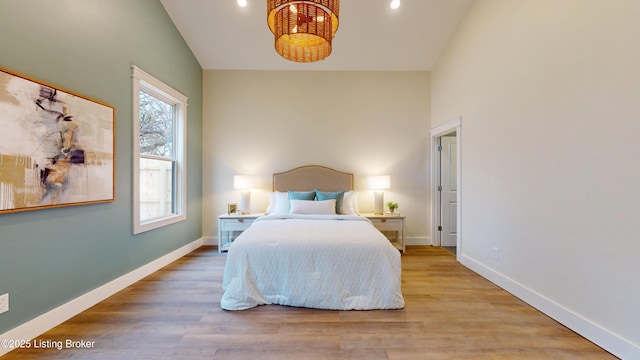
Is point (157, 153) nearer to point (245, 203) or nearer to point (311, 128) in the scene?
point (245, 203)

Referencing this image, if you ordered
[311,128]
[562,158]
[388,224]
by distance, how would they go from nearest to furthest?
[562,158] → [388,224] → [311,128]

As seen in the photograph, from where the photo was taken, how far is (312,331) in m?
1.99

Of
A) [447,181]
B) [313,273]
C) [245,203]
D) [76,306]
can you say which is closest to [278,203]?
[245,203]

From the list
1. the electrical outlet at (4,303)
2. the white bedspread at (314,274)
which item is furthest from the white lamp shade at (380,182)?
the electrical outlet at (4,303)

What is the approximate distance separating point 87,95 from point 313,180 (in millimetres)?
2945

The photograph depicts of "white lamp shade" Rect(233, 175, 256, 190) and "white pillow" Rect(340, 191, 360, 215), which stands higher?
"white lamp shade" Rect(233, 175, 256, 190)

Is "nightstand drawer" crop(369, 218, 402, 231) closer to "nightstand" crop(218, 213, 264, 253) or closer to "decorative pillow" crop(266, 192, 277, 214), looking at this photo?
"decorative pillow" crop(266, 192, 277, 214)

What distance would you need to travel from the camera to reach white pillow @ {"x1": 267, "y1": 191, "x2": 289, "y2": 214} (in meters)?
4.04

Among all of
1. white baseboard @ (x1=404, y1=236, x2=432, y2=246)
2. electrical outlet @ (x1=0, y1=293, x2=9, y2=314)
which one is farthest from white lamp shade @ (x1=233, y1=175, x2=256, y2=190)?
white baseboard @ (x1=404, y1=236, x2=432, y2=246)

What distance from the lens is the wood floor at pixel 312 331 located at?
5.72ft

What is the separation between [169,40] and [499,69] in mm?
4143

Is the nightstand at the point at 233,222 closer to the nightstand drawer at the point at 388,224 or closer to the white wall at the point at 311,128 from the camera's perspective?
the white wall at the point at 311,128

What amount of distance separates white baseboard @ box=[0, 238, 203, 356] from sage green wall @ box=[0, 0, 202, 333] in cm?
5

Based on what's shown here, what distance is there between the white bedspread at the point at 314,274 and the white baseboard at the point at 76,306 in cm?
120
